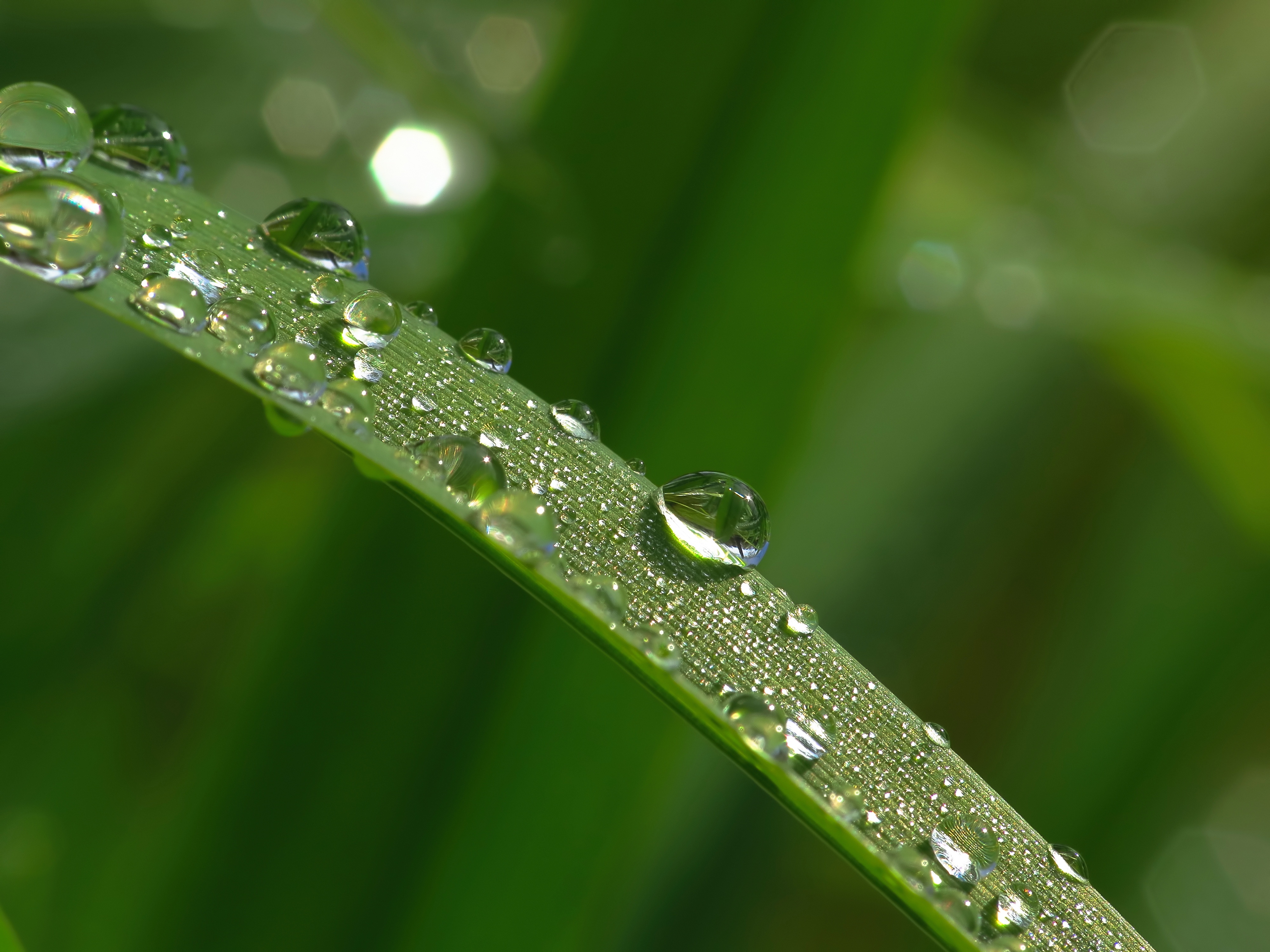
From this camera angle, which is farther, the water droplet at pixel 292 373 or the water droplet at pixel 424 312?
the water droplet at pixel 424 312

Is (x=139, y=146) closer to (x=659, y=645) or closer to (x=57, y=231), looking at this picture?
(x=57, y=231)

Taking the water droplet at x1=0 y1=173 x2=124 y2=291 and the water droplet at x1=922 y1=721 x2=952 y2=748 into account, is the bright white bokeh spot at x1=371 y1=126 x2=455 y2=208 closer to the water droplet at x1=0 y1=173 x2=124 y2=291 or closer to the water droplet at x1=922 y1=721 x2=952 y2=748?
the water droplet at x1=0 y1=173 x2=124 y2=291

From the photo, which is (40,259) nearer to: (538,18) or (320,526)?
(320,526)

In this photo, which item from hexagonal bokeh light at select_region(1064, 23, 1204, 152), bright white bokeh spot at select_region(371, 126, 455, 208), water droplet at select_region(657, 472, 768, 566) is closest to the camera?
water droplet at select_region(657, 472, 768, 566)

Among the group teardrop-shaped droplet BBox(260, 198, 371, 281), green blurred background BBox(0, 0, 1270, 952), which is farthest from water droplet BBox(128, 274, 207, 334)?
green blurred background BBox(0, 0, 1270, 952)

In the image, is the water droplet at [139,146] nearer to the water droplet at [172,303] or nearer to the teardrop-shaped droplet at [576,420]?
the water droplet at [172,303]

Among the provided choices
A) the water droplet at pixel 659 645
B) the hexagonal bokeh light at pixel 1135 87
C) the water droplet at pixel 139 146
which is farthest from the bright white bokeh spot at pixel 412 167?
the hexagonal bokeh light at pixel 1135 87
